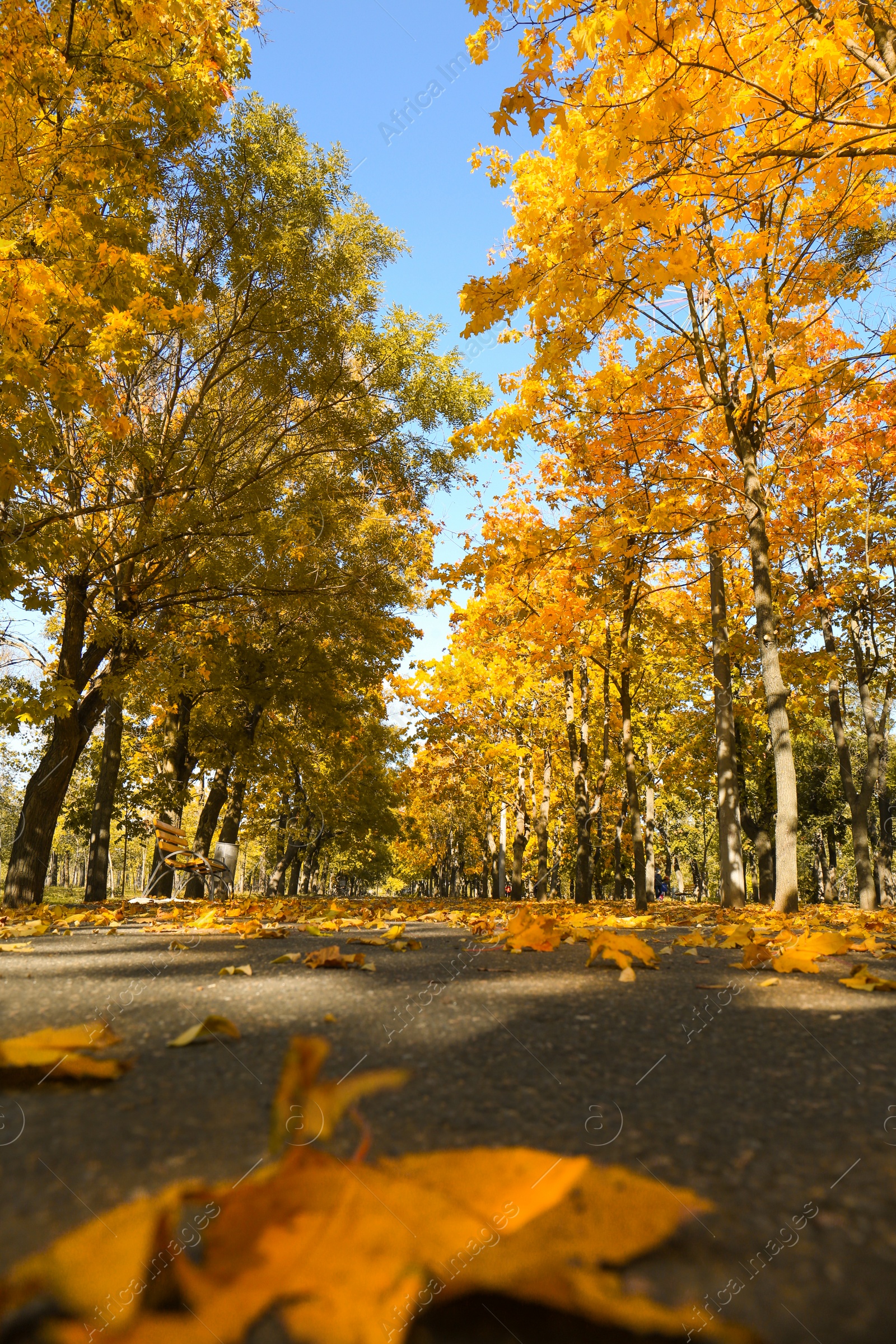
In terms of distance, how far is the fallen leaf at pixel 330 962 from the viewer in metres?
3.25

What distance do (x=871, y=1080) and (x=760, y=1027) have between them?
1.72 ft

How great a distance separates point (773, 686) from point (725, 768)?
2.83 metres

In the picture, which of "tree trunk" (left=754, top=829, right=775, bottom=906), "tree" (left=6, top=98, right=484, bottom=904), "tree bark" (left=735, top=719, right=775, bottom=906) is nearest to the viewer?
"tree" (left=6, top=98, right=484, bottom=904)

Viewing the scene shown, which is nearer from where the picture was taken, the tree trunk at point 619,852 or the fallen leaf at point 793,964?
the fallen leaf at point 793,964

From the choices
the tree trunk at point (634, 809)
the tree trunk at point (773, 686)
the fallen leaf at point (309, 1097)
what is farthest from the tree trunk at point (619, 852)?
the fallen leaf at point (309, 1097)

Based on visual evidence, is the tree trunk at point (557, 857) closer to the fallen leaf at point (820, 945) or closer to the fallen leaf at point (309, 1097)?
the fallen leaf at point (820, 945)

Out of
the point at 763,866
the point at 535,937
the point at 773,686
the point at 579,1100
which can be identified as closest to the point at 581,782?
the point at 773,686

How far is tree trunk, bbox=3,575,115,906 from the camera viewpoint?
888 cm

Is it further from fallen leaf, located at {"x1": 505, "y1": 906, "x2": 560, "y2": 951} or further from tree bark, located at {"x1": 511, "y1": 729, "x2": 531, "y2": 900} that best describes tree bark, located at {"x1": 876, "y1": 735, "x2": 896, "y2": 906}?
fallen leaf, located at {"x1": 505, "y1": 906, "x2": 560, "y2": 951}

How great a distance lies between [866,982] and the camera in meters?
2.85

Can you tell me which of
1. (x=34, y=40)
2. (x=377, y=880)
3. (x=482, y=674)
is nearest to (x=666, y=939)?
(x=34, y=40)

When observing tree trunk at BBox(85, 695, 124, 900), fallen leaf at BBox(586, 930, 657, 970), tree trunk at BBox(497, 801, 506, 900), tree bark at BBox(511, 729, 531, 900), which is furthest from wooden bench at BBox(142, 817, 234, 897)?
tree trunk at BBox(497, 801, 506, 900)

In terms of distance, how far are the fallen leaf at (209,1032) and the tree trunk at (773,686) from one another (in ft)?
20.8

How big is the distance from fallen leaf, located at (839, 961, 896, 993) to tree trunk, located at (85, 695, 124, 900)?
39.0ft
